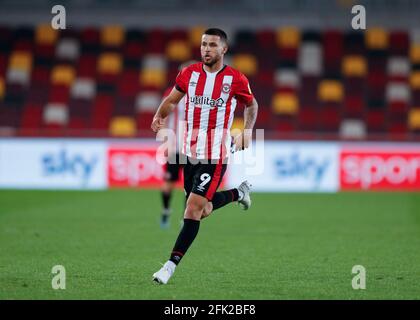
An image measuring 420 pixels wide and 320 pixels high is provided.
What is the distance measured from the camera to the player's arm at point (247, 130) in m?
7.52

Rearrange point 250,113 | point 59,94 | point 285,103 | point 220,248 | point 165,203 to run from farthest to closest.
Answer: point 59,94
point 285,103
point 165,203
point 220,248
point 250,113

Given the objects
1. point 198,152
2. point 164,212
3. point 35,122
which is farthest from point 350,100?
point 198,152

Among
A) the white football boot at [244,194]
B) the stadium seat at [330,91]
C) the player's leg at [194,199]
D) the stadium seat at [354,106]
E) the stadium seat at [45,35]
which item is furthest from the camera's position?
the stadium seat at [45,35]

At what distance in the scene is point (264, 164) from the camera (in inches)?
683

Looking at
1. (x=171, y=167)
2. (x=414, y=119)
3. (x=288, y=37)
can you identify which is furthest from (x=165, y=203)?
(x=288, y=37)

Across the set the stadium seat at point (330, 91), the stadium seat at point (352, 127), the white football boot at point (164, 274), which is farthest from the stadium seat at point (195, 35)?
the white football boot at point (164, 274)

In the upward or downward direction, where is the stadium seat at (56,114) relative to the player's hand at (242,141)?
upward

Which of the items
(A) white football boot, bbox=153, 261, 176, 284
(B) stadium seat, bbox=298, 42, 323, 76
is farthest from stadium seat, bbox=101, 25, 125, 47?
(A) white football boot, bbox=153, 261, 176, 284

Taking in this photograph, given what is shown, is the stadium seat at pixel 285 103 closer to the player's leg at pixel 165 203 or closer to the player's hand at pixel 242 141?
the player's leg at pixel 165 203

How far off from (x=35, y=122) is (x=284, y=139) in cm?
721

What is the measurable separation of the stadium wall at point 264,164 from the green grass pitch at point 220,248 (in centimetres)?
Result: 161

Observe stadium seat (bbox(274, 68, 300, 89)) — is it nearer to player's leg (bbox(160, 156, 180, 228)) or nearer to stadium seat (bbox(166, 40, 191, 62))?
stadium seat (bbox(166, 40, 191, 62))

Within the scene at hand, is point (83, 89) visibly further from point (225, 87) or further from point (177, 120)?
point (225, 87)

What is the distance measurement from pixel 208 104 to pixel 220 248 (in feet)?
7.72
